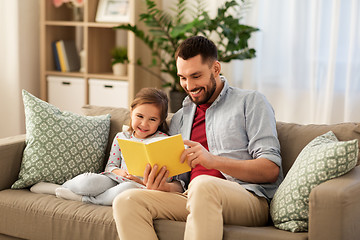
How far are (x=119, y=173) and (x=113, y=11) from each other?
85.5 inches

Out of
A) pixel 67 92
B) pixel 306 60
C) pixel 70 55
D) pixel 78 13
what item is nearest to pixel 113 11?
pixel 78 13

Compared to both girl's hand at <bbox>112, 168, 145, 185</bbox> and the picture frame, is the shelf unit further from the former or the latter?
girl's hand at <bbox>112, 168, 145, 185</bbox>

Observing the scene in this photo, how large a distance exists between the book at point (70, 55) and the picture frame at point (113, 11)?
45 centimetres

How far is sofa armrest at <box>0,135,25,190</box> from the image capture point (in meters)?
2.49

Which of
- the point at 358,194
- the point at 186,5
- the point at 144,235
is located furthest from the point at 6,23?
the point at 358,194

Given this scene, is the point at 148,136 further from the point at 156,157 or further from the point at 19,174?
the point at 19,174

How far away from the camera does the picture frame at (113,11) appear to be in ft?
13.9

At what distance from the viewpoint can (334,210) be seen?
1.77 metres

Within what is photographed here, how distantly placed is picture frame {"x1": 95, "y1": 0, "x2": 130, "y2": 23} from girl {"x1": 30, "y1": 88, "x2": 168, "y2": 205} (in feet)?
6.22

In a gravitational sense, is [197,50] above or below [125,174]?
above

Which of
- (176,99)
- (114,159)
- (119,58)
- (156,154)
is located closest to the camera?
(156,154)

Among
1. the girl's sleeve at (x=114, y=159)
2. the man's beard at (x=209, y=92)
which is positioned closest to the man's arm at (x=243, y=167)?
the man's beard at (x=209, y=92)

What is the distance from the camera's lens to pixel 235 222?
202 centimetres

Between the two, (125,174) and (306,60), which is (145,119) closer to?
(125,174)
